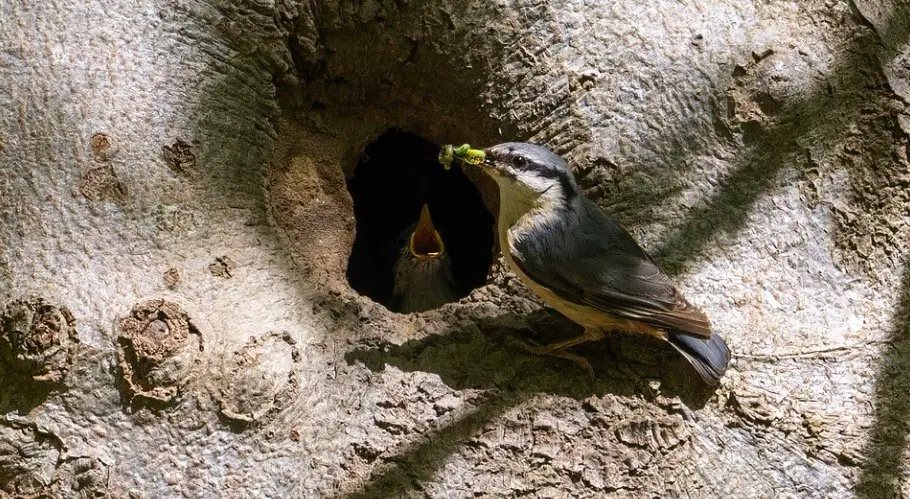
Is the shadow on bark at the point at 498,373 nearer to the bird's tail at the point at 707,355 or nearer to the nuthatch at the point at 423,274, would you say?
the bird's tail at the point at 707,355

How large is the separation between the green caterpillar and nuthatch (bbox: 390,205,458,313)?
1.14 meters

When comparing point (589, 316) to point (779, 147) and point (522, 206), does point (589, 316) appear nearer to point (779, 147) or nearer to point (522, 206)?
point (522, 206)

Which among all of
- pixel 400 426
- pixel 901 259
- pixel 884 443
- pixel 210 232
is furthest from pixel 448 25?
pixel 884 443

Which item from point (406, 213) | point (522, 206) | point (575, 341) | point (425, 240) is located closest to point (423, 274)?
point (425, 240)

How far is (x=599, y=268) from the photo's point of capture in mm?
2602

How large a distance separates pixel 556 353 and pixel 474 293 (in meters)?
0.44

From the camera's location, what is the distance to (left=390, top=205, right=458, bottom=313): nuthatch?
13.5 feet

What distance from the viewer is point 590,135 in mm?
2625

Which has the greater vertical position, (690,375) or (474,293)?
(474,293)

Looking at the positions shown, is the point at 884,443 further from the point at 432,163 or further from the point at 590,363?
the point at 432,163

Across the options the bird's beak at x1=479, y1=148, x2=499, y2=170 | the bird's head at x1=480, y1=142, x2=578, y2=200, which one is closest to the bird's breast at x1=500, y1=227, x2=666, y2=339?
the bird's head at x1=480, y1=142, x2=578, y2=200

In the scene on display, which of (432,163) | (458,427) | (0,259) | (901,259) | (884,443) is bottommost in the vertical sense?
(884,443)

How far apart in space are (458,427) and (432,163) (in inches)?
111

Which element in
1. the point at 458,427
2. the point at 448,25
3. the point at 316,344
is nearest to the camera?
the point at 458,427
